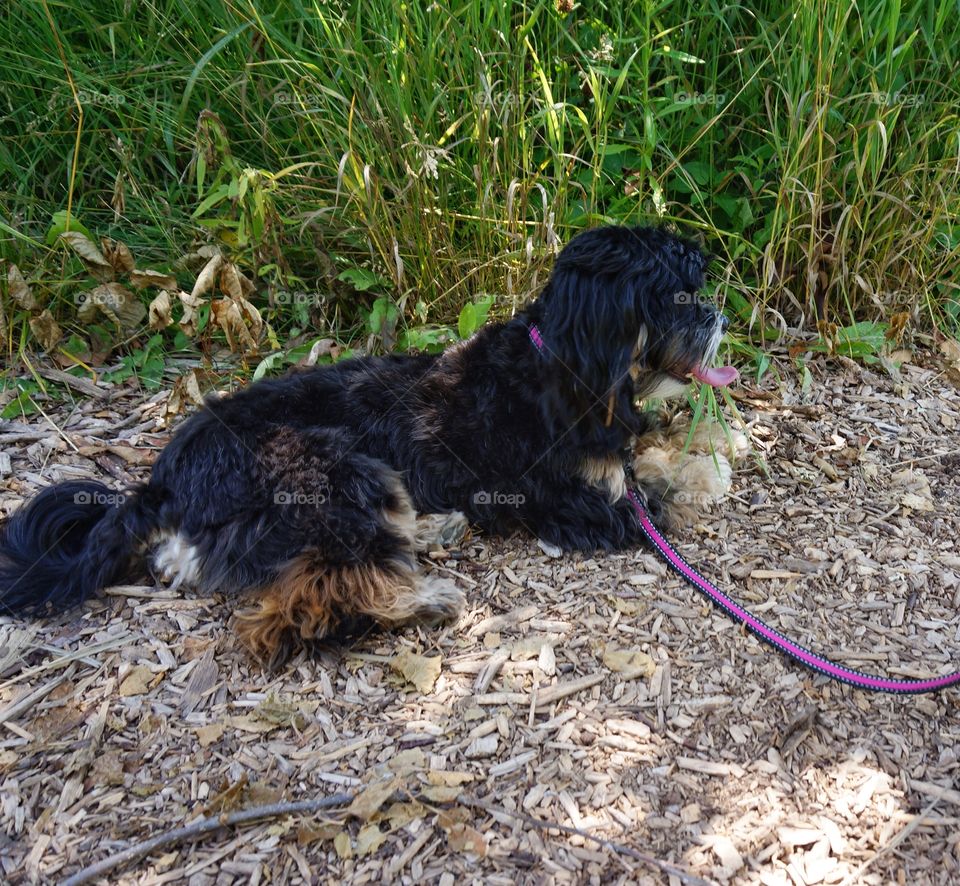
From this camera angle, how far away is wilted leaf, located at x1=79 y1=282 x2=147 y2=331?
161 inches

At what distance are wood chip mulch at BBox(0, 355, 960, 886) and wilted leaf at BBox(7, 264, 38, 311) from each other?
1861 mm

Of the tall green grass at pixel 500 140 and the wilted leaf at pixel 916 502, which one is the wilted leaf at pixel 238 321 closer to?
the tall green grass at pixel 500 140

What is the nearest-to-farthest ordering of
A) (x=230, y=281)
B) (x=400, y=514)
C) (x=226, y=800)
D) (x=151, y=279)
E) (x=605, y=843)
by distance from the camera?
(x=605, y=843) → (x=226, y=800) → (x=400, y=514) → (x=230, y=281) → (x=151, y=279)

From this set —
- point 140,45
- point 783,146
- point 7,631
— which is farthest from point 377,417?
point 140,45

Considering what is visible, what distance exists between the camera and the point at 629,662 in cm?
259

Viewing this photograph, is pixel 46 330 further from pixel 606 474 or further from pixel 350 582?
pixel 606 474

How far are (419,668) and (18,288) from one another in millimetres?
2824

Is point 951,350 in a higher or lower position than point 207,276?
lower

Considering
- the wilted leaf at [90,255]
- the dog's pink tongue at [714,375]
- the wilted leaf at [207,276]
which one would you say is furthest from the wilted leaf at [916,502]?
the wilted leaf at [90,255]

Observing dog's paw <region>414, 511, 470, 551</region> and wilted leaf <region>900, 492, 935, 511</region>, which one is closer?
dog's paw <region>414, 511, 470, 551</region>

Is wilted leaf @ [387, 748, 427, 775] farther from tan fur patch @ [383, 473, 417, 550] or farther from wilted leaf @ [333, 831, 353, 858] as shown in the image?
tan fur patch @ [383, 473, 417, 550]

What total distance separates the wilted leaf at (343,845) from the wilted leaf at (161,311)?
105 inches

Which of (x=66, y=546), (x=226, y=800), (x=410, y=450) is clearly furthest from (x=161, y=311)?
(x=226, y=800)

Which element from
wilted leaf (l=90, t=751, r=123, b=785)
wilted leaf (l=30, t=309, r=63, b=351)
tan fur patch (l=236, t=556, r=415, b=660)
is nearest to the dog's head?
tan fur patch (l=236, t=556, r=415, b=660)
